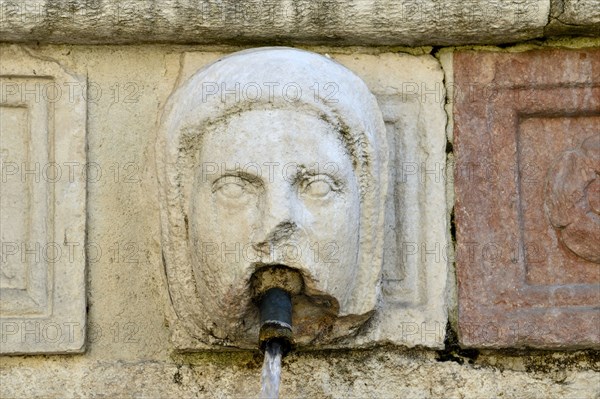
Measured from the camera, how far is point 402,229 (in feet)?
8.37

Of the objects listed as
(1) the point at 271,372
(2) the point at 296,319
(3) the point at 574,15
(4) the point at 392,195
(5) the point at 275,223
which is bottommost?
(1) the point at 271,372

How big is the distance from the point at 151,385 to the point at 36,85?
62cm

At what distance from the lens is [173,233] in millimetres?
2443

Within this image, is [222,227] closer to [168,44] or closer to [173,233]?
[173,233]

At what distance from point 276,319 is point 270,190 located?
9.0 inches

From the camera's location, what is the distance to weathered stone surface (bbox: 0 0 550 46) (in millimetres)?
2424

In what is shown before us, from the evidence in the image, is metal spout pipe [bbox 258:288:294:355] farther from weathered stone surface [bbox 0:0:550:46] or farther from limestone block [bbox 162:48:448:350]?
weathered stone surface [bbox 0:0:550:46]

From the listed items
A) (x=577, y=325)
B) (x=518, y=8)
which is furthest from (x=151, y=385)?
(x=518, y=8)

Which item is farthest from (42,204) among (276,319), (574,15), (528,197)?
(574,15)

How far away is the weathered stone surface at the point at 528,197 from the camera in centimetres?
253

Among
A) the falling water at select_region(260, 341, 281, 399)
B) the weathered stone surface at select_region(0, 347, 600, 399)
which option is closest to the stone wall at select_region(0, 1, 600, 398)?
the weathered stone surface at select_region(0, 347, 600, 399)

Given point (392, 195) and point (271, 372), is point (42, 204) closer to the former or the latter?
point (271, 372)

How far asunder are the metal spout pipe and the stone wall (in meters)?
0.20

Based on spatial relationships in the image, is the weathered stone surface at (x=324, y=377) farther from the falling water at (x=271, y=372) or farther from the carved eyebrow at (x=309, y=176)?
the carved eyebrow at (x=309, y=176)
